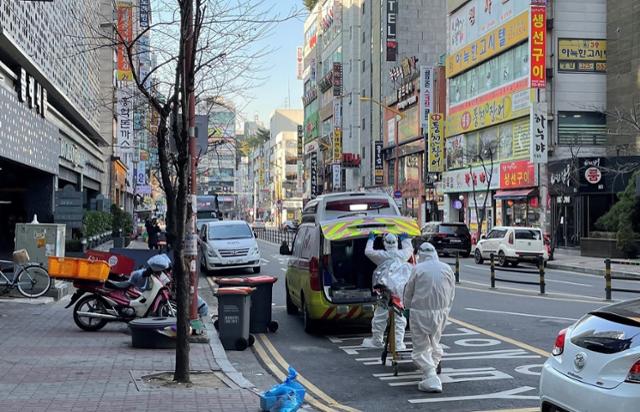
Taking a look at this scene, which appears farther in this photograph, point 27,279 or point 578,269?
point 578,269

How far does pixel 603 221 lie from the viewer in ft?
114

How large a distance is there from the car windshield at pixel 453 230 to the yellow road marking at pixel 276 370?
26.0 m

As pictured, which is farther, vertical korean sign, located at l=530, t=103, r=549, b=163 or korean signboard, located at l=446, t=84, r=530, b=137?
korean signboard, located at l=446, t=84, r=530, b=137

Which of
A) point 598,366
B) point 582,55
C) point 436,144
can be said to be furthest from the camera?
point 436,144

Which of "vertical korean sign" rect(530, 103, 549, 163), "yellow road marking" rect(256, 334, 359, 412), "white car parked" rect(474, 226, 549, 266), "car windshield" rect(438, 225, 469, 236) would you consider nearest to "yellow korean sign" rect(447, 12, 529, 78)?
"vertical korean sign" rect(530, 103, 549, 163)

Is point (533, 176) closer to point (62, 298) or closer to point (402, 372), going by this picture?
point (62, 298)

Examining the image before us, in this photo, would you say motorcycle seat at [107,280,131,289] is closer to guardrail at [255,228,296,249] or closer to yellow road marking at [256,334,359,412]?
yellow road marking at [256,334,359,412]

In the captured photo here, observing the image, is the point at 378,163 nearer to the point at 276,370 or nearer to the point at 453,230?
the point at 453,230

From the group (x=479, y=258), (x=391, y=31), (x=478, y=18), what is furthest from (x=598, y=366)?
(x=391, y=31)

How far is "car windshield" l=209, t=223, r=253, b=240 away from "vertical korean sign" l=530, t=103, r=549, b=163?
60.8 feet

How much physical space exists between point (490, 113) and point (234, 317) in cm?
3826

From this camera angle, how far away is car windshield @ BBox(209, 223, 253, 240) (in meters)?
26.8

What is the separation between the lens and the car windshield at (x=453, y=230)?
37662 millimetres

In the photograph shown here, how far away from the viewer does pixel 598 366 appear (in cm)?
543
